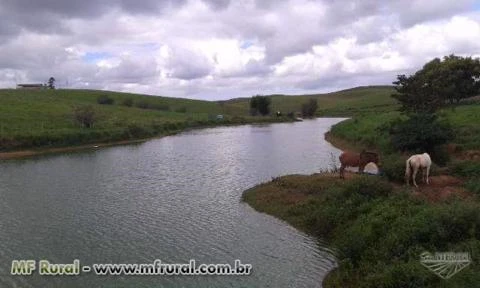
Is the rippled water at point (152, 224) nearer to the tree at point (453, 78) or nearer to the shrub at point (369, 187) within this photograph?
the shrub at point (369, 187)

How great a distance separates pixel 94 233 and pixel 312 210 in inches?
390

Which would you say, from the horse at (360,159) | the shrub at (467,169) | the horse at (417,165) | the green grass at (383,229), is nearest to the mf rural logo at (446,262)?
the green grass at (383,229)

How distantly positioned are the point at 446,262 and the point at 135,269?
9.95 meters

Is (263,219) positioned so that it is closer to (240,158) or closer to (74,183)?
(74,183)

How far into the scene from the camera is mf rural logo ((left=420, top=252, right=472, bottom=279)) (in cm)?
1233

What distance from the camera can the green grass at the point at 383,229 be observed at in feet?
44.2

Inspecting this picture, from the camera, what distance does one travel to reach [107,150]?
61.9 meters

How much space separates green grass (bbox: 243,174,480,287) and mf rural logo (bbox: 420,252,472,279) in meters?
0.18

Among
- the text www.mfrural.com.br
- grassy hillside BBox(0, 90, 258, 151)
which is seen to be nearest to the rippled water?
the text www.mfrural.com.br

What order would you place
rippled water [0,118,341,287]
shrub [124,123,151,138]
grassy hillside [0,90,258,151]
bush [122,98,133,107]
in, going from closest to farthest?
rippled water [0,118,341,287] < grassy hillside [0,90,258,151] < shrub [124,123,151,138] < bush [122,98,133,107]

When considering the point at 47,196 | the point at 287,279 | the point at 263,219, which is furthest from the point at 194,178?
the point at 287,279

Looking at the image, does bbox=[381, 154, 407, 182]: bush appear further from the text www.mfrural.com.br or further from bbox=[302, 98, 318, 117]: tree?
bbox=[302, 98, 318, 117]: tree

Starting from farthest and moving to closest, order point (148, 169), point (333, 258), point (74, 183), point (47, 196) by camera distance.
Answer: point (148, 169) < point (74, 183) < point (47, 196) < point (333, 258)

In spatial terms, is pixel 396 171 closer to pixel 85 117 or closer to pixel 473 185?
pixel 473 185
